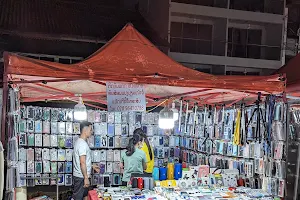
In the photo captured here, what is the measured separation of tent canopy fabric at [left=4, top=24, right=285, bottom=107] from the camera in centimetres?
389

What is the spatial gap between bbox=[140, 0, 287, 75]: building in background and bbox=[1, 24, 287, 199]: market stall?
671 cm

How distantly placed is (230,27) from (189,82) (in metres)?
13.5

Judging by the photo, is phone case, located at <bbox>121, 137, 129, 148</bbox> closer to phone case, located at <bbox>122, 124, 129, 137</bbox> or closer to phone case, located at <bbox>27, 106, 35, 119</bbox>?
phone case, located at <bbox>122, 124, 129, 137</bbox>

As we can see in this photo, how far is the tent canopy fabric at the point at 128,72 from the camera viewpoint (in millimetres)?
3895

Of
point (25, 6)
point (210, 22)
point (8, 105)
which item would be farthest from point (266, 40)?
point (8, 105)

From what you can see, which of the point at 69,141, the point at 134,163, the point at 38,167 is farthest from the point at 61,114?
the point at 134,163

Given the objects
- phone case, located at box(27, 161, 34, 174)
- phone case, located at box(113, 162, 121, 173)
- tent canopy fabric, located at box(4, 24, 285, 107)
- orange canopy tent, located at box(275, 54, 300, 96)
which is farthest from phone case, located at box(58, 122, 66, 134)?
orange canopy tent, located at box(275, 54, 300, 96)

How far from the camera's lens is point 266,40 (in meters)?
17.3

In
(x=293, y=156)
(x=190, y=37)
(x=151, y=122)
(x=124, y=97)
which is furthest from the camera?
(x=190, y=37)

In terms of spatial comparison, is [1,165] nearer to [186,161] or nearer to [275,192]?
[275,192]

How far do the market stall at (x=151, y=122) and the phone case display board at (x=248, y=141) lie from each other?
18 mm

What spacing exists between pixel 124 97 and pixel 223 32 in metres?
12.5

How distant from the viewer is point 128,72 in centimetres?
432

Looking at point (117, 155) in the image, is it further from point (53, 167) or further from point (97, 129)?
point (53, 167)
